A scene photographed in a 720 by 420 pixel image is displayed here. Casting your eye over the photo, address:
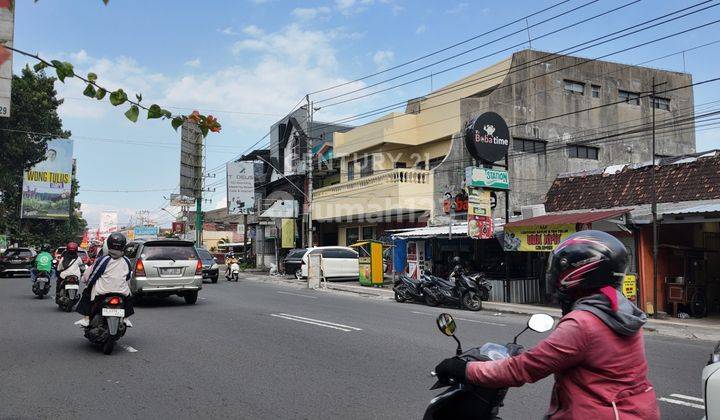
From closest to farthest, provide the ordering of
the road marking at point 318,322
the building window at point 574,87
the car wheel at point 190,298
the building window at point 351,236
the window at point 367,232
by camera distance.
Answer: the road marking at point 318,322 → the car wheel at point 190,298 → the building window at point 574,87 → the window at point 367,232 → the building window at point 351,236

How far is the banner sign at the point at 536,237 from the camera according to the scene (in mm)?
15188

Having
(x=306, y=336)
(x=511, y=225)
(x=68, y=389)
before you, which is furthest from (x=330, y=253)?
(x=68, y=389)

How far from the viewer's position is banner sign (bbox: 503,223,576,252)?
1519 cm

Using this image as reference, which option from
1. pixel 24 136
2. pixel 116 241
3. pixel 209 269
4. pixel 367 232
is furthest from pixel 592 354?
pixel 24 136

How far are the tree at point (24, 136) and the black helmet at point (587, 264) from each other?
3709 cm

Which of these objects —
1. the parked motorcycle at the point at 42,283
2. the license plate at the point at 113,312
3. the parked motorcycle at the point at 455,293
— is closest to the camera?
the license plate at the point at 113,312

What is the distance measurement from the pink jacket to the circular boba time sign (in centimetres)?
1691

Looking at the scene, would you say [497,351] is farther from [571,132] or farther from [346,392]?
[571,132]

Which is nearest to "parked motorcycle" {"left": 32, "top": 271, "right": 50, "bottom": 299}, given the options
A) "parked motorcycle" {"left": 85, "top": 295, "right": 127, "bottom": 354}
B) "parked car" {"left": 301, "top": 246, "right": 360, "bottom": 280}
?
"parked motorcycle" {"left": 85, "top": 295, "right": 127, "bottom": 354}

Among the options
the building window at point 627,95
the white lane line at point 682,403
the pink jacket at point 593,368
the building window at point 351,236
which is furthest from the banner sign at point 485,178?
the building window at point 627,95

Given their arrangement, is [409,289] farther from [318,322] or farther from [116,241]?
[116,241]

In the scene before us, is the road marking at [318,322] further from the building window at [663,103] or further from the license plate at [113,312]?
the building window at [663,103]

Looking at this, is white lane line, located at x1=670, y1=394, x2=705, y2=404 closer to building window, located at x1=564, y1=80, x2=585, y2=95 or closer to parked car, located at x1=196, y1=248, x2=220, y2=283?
parked car, located at x1=196, y1=248, x2=220, y2=283

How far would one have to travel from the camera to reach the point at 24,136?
128ft
